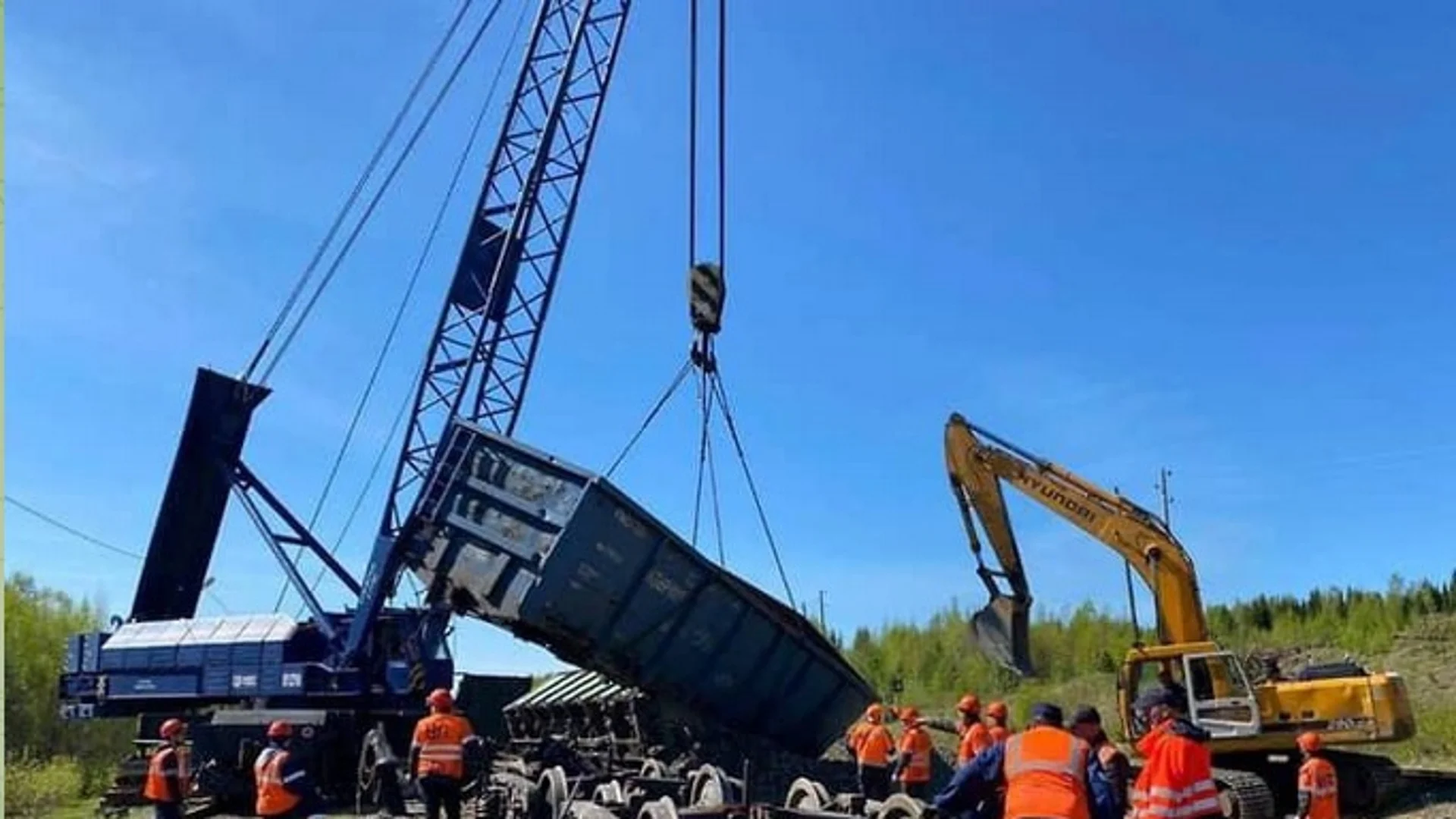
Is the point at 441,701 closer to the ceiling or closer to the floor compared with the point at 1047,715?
closer to the ceiling

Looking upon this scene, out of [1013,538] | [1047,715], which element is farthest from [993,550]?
[1047,715]

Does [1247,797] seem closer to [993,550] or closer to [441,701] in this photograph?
[993,550]

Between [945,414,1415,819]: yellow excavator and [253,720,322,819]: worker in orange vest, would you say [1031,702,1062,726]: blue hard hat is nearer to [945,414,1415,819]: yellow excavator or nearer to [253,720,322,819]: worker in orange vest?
[253,720,322,819]: worker in orange vest

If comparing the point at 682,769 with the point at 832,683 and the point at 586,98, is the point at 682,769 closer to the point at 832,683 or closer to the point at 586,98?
the point at 832,683

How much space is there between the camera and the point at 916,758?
524 inches

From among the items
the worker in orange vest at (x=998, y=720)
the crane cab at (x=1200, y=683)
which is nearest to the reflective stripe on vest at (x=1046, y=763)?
the worker in orange vest at (x=998, y=720)

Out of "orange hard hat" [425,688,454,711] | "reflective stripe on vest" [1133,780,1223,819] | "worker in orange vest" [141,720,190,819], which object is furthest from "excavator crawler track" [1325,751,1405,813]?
"worker in orange vest" [141,720,190,819]

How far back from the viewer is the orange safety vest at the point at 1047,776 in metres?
5.73

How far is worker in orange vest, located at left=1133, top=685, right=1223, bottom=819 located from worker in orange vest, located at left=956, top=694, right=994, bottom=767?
5.86 metres

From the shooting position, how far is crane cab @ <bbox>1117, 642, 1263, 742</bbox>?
1518cm

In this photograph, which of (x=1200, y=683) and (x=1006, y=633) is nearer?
(x=1200, y=683)

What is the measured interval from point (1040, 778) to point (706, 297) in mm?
14776

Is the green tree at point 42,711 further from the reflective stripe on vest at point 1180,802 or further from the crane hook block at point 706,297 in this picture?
the reflective stripe on vest at point 1180,802

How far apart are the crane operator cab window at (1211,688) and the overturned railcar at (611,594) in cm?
413
